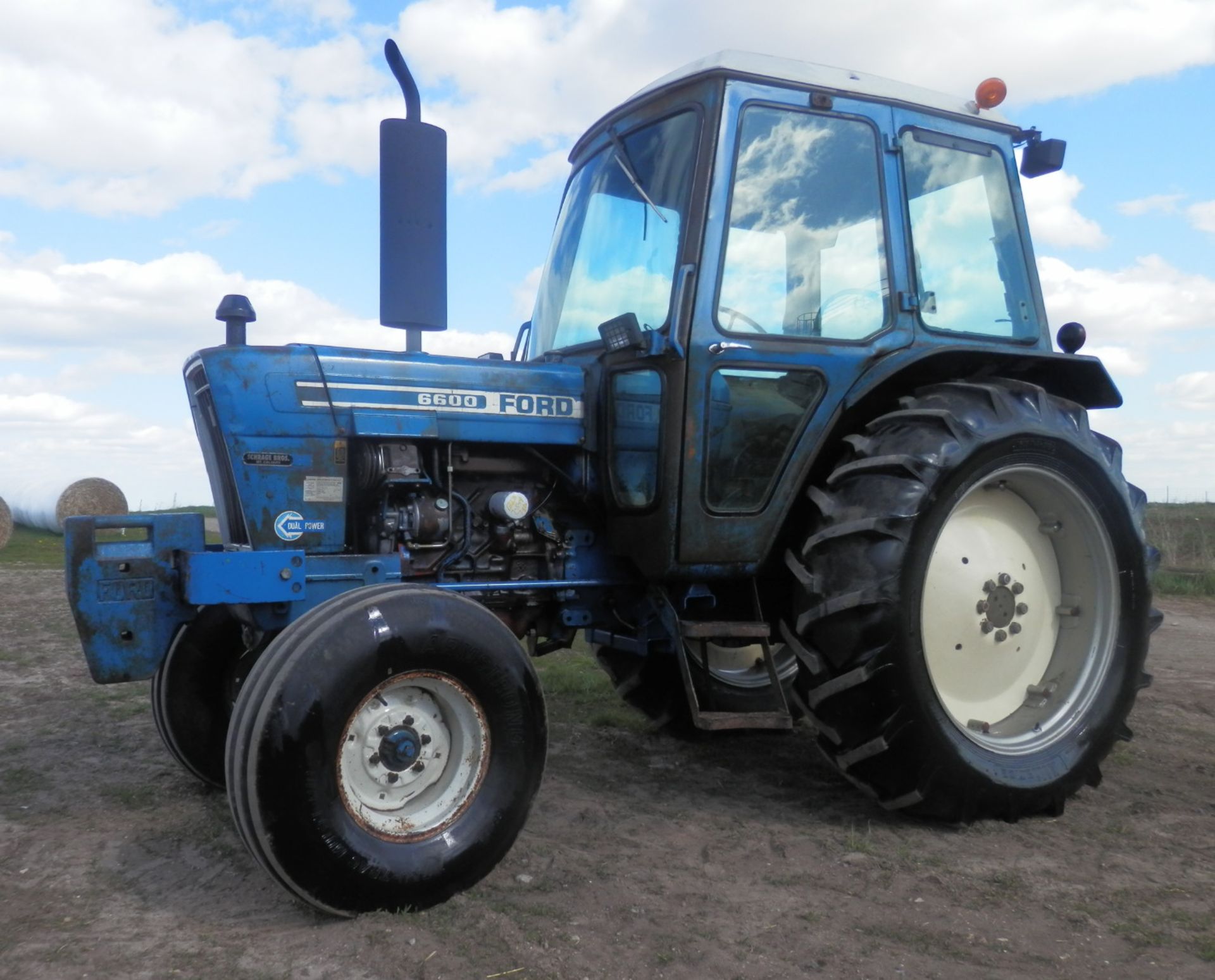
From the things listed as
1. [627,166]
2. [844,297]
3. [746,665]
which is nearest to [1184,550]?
[746,665]

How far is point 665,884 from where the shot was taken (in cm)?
330

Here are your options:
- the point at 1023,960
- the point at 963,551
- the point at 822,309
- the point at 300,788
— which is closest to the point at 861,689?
the point at 963,551

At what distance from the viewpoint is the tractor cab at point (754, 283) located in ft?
12.8

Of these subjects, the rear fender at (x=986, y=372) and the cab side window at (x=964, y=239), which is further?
the cab side window at (x=964, y=239)

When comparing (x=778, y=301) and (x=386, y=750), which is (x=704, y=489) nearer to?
(x=778, y=301)

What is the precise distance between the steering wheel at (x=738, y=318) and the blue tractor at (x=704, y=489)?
Answer: 0.02 meters

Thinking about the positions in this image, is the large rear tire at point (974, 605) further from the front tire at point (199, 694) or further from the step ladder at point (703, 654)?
the front tire at point (199, 694)

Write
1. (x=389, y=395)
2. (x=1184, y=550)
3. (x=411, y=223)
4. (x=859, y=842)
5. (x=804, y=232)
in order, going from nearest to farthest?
(x=411, y=223) < (x=859, y=842) < (x=389, y=395) < (x=804, y=232) < (x=1184, y=550)

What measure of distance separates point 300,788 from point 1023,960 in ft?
6.33

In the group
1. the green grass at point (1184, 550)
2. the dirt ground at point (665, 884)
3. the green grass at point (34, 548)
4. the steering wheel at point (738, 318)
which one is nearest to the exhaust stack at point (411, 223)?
the steering wheel at point (738, 318)

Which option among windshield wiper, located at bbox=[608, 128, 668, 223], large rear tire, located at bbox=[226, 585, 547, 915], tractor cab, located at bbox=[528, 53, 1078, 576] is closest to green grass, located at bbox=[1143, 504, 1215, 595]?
tractor cab, located at bbox=[528, 53, 1078, 576]

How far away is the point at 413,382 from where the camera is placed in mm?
3865

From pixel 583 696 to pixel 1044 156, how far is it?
349 centimetres

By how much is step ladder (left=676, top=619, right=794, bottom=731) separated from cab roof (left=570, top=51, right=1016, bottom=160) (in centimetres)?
201
